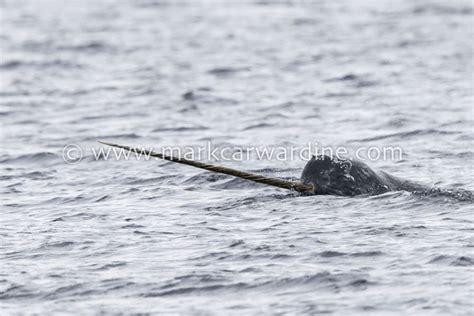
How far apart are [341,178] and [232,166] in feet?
12.8

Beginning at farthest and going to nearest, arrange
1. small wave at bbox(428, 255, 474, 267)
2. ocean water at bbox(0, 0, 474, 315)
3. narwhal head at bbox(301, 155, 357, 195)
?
narwhal head at bbox(301, 155, 357, 195), small wave at bbox(428, 255, 474, 267), ocean water at bbox(0, 0, 474, 315)

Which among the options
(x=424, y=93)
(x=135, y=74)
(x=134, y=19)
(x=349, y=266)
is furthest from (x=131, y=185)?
(x=134, y=19)

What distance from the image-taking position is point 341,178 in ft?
51.5

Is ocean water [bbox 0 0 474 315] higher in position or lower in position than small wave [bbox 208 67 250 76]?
lower

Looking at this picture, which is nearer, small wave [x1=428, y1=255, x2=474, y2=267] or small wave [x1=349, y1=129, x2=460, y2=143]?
small wave [x1=428, y1=255, x2=474, y2=267]

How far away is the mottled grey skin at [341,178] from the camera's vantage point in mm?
15672

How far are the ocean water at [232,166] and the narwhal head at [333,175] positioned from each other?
0.26 m

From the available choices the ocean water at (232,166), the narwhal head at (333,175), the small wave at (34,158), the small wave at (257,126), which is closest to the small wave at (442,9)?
the ocean water at (232,166)

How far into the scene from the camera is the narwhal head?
15.7 meters

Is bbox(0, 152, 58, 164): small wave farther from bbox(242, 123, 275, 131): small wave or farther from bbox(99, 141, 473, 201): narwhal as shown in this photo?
bbox(99, 141, 473, 201): narwhal

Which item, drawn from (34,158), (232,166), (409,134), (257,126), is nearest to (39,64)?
(257,126)

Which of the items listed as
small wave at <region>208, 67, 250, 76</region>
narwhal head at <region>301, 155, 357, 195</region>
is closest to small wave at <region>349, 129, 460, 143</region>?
narwhal head at <region>301, 155, 357, 195</region>

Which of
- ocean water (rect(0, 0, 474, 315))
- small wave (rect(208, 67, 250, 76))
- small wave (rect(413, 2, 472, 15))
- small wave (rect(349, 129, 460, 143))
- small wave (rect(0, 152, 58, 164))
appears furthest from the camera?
small wave (rect(413, 2, 472, 15))

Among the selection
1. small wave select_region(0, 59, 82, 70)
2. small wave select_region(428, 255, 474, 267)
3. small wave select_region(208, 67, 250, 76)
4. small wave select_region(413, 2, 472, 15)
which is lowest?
small wave select_region(428, 255, 474, 267)
